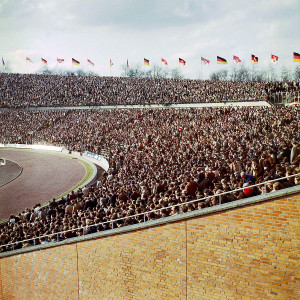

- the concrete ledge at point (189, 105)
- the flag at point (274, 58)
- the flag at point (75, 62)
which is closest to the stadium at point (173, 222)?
the concrete ledge at point (189, 105)

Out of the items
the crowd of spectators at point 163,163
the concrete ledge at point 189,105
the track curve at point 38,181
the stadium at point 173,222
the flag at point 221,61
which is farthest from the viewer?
the flag at point 221,61

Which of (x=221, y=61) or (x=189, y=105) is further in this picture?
(x=189, y=105)

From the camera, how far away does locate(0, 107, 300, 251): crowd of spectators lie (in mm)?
8508

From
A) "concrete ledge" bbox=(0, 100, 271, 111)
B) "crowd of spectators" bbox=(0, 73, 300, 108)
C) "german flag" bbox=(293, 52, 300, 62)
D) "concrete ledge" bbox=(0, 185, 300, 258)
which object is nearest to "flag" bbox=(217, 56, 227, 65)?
"crowd of spectators" bbox=(0, 73, 300, 108)

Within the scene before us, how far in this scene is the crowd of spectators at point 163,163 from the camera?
8508 mm

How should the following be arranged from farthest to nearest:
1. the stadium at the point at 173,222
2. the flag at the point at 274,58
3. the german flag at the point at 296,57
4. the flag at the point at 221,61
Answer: the flag at the point at 221,61, the flag at the point at 274,58, the german flag at the point at 296,57, the stadium at the point at 173,222

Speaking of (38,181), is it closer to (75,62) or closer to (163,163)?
(163,163)

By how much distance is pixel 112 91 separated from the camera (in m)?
51.1

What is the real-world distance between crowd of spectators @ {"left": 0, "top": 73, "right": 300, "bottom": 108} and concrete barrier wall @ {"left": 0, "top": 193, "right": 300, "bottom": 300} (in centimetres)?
2757

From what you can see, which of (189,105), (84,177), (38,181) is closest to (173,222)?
(84,177)

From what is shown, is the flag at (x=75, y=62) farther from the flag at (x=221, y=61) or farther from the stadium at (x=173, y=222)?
the stadium at (x=173, y=222)

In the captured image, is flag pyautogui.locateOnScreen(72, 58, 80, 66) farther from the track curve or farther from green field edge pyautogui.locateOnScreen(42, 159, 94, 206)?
green field edge pyautogui.locateOnScreen(42, 159, 94, 206)

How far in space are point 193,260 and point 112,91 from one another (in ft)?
153

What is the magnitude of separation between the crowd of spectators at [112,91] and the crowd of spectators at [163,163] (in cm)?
492
